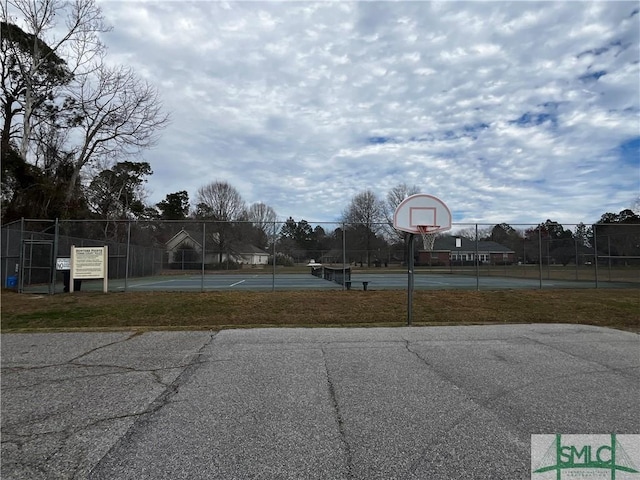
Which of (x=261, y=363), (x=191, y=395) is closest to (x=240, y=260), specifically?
(x=261, y=363)

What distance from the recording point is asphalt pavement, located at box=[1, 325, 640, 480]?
3379 mm

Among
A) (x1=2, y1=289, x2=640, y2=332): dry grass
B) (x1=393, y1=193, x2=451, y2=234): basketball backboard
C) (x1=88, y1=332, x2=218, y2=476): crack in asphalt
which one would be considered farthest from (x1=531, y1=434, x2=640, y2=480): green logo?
(x1=393, y1=193, x2=451, y2=234): basketball backboard

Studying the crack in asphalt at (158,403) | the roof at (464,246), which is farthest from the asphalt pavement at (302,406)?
the roof at (464,246)

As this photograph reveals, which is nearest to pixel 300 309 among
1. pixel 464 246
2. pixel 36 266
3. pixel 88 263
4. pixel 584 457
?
Answer: pixel 88 263

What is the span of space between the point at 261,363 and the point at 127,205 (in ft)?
174

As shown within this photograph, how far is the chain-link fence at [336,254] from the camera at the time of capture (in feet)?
61.7

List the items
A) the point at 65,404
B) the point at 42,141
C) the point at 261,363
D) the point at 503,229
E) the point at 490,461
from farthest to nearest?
the point at 42,141 < the point at 503,229 < the point at 261,363 < the point at 65,404 < the point at 490,461

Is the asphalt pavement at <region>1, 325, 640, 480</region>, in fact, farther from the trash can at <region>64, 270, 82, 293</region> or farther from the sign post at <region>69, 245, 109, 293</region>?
the trash can at <region>64, 270, 82, 293</region>

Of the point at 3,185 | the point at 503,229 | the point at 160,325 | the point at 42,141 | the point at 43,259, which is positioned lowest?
the point at 160,325

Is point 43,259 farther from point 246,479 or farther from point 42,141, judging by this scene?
point 246,479

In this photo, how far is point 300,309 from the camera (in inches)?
506

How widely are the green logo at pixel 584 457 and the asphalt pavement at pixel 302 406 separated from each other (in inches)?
5.0

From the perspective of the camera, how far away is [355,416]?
438 centimetres

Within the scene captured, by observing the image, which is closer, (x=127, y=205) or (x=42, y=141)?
(x=42, y=141)
